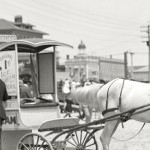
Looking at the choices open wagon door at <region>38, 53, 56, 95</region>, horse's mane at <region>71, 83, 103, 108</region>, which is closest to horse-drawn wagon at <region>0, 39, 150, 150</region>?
open wagon door at <region>38, 53, 56, 95</region>

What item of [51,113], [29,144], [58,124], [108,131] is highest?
[51,113]

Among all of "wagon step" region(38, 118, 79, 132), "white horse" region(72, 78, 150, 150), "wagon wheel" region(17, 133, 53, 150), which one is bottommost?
"wagon wheel" region(17, 133, 53, 150)

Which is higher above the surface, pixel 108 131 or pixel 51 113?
pixel 51 113

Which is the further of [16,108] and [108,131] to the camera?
[16,108]

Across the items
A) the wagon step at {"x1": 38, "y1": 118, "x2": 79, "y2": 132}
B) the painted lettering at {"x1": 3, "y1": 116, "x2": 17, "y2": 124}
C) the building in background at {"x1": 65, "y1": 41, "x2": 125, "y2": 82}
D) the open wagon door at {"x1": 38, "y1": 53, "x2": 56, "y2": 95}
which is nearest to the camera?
the wagon step at {"x1": 38, "y1": 118, "x2": 79, "y2": 132}

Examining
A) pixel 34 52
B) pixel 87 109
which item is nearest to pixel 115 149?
pixel 34 52

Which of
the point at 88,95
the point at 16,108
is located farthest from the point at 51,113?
the point at 88,95

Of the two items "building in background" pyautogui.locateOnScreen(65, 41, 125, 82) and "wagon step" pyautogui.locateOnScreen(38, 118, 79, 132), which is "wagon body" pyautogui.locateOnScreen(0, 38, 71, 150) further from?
"building in background" pyautogui.locateOnScreen(65, 41, 125, 82)

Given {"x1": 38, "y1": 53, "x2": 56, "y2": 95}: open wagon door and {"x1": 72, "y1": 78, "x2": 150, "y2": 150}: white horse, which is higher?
{"x1": 38, "y1": 53, "x2": 56, "y2": 95}: open wagon door

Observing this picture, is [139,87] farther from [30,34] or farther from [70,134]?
[30,34]

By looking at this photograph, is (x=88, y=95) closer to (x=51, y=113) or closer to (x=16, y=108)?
(x=51, y=113)

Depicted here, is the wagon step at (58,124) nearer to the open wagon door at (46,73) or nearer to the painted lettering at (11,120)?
the painted lettering at (11,120)
